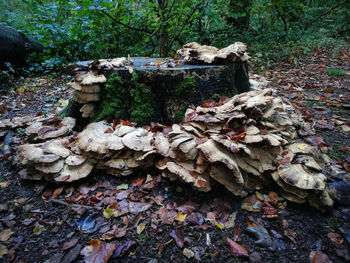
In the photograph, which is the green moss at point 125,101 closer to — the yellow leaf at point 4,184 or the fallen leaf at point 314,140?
the yellow leaf at point 4,184

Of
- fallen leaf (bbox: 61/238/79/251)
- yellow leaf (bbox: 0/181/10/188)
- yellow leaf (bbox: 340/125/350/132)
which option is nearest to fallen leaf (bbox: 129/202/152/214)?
fallen leaf (bbox: 61/238/79/251)

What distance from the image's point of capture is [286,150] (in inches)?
108

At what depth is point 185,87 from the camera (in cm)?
367

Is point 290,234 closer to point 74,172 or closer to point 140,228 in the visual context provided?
point 140,228

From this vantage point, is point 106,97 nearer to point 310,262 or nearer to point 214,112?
point 214,112

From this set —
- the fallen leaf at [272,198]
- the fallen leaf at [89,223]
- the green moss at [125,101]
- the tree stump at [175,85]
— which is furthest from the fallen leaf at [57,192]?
the fallen leaf at [272,198]

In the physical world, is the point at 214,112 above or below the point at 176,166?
above

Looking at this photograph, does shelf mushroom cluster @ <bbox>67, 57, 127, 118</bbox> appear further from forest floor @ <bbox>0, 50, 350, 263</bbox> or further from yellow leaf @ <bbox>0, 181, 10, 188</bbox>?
yellow leaf @ <bbox>0, 181, 10, 188</bbox>

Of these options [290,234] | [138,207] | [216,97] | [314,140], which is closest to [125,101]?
[216,97]

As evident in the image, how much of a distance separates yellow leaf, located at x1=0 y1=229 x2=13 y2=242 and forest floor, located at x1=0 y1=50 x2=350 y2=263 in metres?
0.01

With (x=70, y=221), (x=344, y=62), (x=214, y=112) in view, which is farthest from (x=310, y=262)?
(x=344, y=62)

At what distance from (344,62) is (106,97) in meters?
10.5

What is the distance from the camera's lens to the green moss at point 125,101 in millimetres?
3691

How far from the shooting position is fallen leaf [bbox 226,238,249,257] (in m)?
2.17
